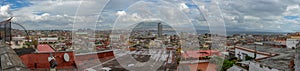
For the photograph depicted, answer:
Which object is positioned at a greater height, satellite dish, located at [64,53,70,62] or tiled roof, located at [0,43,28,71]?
tiled roof, located at [0,43,28,71]

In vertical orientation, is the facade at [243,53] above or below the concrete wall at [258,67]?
below

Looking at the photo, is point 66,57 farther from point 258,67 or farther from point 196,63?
point 258,67

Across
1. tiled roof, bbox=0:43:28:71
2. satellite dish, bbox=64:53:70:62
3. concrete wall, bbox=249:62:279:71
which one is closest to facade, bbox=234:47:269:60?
concrete wall, bbox=249:62:279:71

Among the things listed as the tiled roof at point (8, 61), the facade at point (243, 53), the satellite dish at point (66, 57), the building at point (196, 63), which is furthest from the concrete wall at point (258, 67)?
the facade at point (243, 53)

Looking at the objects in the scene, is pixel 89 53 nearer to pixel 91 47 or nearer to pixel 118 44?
pixel 91 47

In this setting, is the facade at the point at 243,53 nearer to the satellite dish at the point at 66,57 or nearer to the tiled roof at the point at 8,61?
the satellite dish at the point at 66,57

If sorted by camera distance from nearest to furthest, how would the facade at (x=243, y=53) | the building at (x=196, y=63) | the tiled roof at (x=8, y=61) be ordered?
the tiled roof at (x=8, y=61) → the building at (x=196, y=63) → the facade at (x=243, y=53)

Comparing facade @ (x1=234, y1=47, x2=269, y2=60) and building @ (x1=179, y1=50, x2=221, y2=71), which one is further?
facade @ (x1=234, y1=47, x2=269, y2=60)

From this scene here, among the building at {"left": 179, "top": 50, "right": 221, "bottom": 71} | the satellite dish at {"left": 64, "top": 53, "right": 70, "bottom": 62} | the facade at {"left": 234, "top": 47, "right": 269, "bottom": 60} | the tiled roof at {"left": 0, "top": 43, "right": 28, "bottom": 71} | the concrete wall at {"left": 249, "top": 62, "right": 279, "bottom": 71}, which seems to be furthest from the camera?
the facade at {"left": 234, "top": 47, "right": 269, "bottom": 60}

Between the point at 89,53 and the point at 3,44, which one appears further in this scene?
the point at 89,53

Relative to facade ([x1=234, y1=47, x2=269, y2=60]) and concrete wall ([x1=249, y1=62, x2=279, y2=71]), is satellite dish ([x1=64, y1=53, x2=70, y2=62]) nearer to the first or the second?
concrete wall ([x1=249, y1=62, x2=279, y2=71])

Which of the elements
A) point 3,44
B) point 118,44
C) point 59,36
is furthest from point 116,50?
point 59,36
